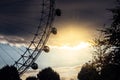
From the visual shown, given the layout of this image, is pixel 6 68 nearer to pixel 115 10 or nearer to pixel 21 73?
pixel 21 73

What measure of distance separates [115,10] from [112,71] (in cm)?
615

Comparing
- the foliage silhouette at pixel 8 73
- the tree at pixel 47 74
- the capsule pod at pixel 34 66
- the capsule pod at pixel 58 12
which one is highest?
the capsule pod at pixel 58 12

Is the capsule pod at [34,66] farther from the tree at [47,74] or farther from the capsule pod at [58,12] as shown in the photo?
the tree at [47,74]

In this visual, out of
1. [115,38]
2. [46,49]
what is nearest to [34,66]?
[46,49]

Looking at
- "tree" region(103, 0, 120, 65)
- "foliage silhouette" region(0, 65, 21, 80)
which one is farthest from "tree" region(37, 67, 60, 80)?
"tree" region(103, 0, 120, 65)

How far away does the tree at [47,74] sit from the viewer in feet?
386

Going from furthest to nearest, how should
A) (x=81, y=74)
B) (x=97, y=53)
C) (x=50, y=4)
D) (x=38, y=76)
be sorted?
1. (x=38, y=76)
2. (x=81, y=74)
3. (x=50, y=4)
4. (x=97, y=53)

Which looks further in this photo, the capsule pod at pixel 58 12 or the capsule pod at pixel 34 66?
the capsule pod at pixel 34 66

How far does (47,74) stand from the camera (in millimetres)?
119625

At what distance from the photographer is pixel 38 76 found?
118500 millimetres

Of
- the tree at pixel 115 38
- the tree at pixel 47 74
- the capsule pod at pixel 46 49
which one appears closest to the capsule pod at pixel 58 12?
the capsule pod at pixel 46 49

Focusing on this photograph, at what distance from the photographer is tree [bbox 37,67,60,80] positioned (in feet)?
386

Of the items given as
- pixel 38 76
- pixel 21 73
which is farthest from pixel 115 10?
pixel 38 76

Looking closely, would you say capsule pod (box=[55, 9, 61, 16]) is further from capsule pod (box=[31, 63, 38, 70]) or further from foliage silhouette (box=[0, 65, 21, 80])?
foliage silhouette (box=[0, 65, 21, 80])
